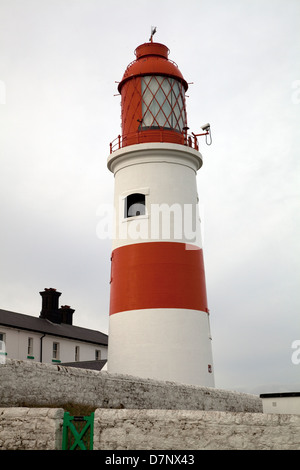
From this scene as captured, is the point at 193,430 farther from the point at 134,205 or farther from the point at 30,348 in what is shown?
the point at 30,348

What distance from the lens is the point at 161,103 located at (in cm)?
2088

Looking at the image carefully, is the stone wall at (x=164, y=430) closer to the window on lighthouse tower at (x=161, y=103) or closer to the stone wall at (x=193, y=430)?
the stone wall at (x=193, y=430)

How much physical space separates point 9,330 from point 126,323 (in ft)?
42.2

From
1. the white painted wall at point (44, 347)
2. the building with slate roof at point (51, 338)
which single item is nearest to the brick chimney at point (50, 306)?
the building with slate roof at point (51, 338)

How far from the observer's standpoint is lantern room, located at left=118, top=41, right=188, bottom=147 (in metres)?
20.6

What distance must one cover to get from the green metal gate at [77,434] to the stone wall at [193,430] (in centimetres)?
11

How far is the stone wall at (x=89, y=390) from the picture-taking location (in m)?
11.3

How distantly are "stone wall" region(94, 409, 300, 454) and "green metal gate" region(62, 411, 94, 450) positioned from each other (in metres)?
0.11

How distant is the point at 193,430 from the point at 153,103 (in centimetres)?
→ 1397

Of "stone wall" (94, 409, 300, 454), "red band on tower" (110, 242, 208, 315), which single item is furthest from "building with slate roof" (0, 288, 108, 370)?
"stone wall" (94, 409, 300, 454)

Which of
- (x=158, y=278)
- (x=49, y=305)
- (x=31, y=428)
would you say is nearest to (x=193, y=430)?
(x=31, y=428)

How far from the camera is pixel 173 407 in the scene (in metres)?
14.9
